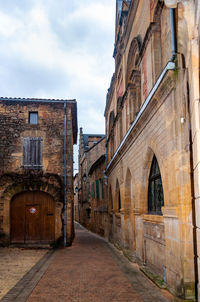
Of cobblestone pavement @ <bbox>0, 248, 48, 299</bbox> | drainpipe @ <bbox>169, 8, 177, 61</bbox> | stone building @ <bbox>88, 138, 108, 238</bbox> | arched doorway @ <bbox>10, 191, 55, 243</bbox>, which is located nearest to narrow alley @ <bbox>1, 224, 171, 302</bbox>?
cobblestone pavement @ <bbox>0, 248, 48, 299</bbox>

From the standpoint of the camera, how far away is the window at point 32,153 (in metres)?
16.8

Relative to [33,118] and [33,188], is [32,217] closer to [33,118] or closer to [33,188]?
[33,188]

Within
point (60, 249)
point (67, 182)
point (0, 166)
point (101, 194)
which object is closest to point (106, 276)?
point (60, 249)

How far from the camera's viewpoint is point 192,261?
6098mm

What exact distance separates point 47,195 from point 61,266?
624 centimetres

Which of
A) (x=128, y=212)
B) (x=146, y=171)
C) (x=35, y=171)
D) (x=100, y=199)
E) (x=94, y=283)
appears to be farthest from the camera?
(x=100, y=199)

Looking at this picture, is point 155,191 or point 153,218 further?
point 155,191

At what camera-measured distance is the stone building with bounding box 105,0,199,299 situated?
608cm

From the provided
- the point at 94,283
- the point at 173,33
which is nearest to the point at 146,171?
the point at 94,283

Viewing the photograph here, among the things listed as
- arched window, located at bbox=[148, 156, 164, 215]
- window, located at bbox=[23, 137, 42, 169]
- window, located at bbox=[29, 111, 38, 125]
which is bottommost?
arched window, located at bbox=[148, 156, 164, 215]

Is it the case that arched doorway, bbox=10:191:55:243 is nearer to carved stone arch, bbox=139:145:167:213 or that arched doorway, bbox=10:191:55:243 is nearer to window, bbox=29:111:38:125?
window, bbox=29:111:38:125

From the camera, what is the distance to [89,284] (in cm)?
810

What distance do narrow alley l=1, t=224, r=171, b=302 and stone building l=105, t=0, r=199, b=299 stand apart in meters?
0.58

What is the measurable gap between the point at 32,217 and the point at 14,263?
5101 millimetres
